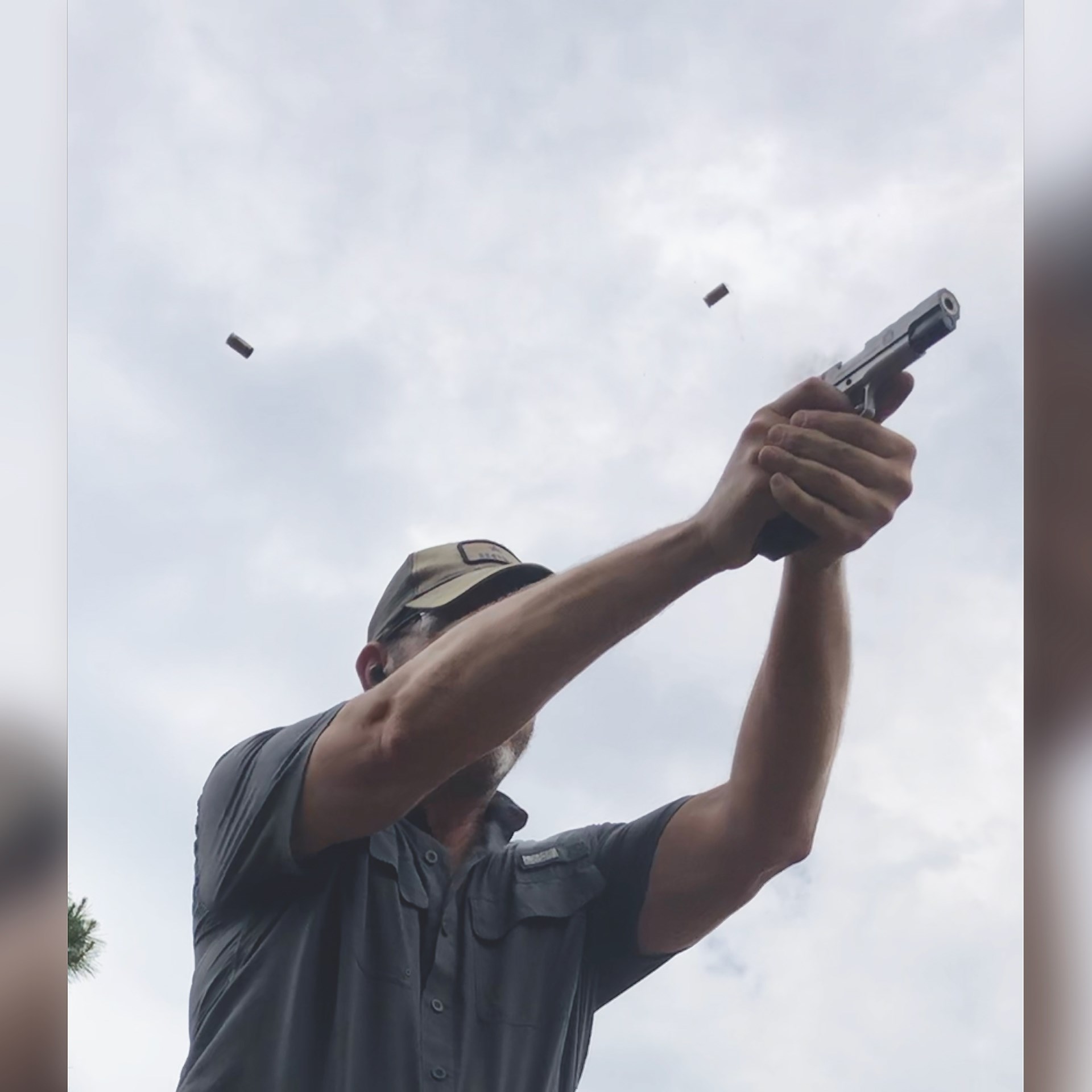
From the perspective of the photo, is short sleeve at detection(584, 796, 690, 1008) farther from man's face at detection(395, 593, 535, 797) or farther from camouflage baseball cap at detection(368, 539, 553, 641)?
camouflage baseball cap at detection(368, 539, 553, 641)

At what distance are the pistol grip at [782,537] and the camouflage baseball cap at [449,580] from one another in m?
1.51

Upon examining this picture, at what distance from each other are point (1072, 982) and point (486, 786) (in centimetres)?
372

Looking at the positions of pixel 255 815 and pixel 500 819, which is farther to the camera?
pixel 500 819

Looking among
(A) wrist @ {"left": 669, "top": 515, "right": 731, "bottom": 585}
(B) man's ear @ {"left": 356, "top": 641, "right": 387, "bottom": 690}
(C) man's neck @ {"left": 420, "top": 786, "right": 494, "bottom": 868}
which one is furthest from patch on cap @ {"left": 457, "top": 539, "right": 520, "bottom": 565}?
(A) wrist @ {"left": 669, "top": 515, "right": 731, "bottom": 585}

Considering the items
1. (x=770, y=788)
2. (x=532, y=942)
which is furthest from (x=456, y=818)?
(x=770, y=788)

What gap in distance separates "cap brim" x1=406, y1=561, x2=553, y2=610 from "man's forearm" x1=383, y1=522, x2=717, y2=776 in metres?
1.04

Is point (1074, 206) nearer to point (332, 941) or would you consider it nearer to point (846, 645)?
point (846, 645)

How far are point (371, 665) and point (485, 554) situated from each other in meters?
0.68

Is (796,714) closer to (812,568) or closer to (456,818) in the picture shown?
(812,568)

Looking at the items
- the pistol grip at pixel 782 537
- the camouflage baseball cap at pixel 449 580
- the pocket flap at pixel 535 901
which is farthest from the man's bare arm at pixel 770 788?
the camouflage baseball cap at pixel 449 580

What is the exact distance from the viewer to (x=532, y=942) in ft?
19.1

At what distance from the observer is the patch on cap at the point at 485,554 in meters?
6.46

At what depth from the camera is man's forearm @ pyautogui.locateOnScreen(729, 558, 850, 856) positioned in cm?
535

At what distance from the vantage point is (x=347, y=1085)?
5.20 meters
